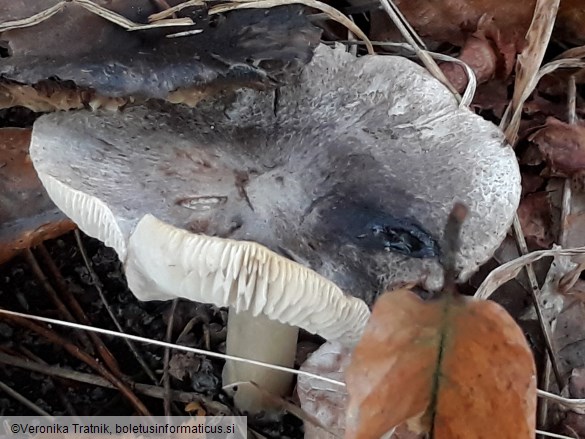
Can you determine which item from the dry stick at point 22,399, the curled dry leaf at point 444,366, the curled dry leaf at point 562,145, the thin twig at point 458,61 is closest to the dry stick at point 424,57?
the thin twig at point 458,61

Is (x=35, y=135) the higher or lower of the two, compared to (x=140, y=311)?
higher

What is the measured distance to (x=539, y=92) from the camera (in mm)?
2096

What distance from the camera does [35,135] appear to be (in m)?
1.35

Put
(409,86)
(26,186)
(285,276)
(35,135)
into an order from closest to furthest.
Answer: (285,276), (35,135), (409,86), (26,186)

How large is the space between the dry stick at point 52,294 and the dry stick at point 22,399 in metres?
0.17

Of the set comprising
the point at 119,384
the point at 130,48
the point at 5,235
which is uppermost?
the point at 130,48

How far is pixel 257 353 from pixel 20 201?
63 centimetres

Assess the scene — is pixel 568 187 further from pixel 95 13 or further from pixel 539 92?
pixel 95 13

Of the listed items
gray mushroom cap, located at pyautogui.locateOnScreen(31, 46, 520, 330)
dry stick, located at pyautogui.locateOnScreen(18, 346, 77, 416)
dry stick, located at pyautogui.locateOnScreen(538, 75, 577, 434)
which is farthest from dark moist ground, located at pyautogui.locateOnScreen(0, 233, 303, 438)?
dry stick, located at pyautogui.locateOnScreen(538, 75, 577, 434)

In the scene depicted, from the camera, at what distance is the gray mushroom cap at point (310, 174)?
1292mm

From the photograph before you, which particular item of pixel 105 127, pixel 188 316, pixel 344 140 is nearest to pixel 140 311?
pixel 188 316

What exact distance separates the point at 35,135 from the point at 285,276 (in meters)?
0.56

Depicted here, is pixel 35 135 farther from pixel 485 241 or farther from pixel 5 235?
pixel 485 241

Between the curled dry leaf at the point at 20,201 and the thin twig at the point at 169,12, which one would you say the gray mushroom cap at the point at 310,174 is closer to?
the thin twig at the point at 169,12
